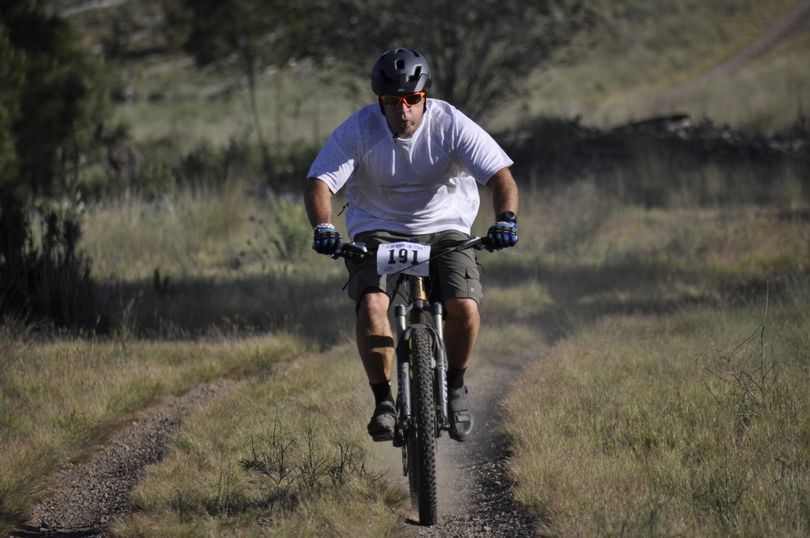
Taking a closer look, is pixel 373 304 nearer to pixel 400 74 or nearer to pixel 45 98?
pixel 400 74

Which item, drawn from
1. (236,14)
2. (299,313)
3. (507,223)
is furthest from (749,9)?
(507,223)

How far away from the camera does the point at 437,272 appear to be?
496 centimetres

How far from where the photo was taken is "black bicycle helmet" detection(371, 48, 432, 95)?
4.91 metres

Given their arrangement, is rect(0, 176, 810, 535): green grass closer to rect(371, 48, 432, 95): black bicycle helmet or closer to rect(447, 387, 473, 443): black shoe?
rect(447, 387, 473, 443): black shoe

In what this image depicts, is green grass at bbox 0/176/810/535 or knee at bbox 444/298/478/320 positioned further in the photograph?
knee at bbox 444/298/478/320

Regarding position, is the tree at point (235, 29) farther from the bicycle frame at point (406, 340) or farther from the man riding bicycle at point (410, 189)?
the bicycle frame at point (406, 340)

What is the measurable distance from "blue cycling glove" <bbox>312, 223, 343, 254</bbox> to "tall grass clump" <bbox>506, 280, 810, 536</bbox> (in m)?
1.44

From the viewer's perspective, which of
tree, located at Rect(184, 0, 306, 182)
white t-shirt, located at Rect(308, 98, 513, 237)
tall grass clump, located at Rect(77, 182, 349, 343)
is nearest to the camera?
white t-shirt, located at Rect(308, 98, 513, 237)

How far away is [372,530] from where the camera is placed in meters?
4.41

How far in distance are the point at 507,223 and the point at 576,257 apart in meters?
6.88

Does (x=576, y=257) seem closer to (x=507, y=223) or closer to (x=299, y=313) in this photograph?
(x=299, y=313)

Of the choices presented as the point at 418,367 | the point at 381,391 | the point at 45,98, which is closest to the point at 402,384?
the point at 418,367

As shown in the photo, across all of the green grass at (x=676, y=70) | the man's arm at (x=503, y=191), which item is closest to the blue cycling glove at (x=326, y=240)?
the man's arm at (x=503, y=191)

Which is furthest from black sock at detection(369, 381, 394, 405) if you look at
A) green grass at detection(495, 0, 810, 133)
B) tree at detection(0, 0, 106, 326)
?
green grass at detection(495, 0, 810, 133)
